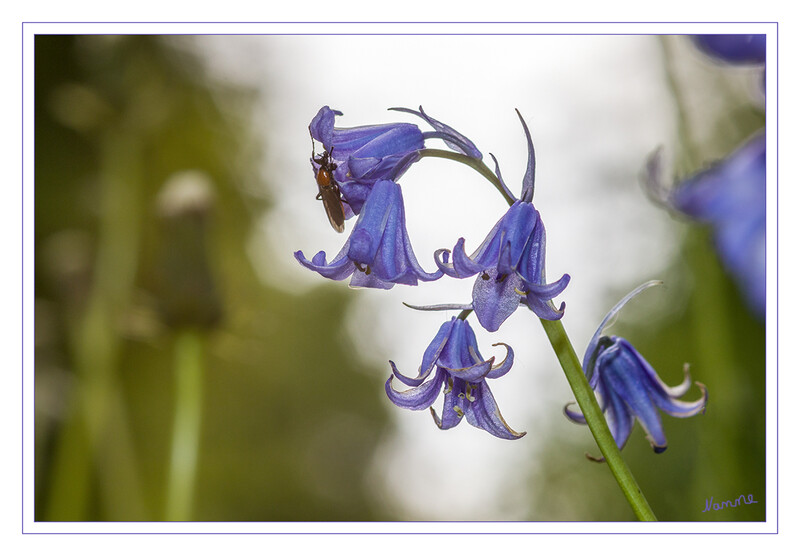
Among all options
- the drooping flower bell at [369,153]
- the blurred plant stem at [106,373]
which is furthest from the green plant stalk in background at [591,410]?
the blurred plant stem at [106,373]

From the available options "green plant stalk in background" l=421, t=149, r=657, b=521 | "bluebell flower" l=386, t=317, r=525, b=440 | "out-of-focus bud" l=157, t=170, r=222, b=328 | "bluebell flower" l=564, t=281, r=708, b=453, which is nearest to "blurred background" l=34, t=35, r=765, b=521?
"out-of-focus bud" l=157, t=170, r=222, b=328

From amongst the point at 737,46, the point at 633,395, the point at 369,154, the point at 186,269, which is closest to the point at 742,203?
the point at 737,46

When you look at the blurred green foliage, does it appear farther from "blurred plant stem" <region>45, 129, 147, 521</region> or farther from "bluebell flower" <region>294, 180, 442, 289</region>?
"bluebell flower" <region>294, 180, 442, 289</region>

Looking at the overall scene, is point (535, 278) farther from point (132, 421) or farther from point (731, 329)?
point (132, 421)
